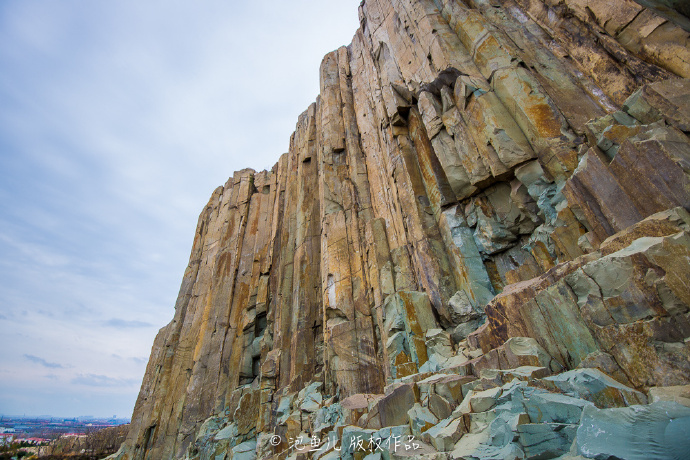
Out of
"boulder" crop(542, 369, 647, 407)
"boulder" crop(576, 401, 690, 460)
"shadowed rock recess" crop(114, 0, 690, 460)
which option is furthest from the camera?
"shadowed rock recess" crop(114, 0, 690, 460)

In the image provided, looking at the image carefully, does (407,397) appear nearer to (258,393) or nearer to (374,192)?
(374,192)

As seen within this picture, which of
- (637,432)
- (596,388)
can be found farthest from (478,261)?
(637,432)

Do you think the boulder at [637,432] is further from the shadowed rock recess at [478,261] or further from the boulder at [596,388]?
the boulder at [596,388]

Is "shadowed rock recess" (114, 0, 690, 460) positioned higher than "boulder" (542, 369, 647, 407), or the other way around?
"shadowed rock recess" (114, 0, 690, 460)

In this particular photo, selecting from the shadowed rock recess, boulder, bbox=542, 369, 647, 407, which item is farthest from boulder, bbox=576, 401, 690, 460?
boulder, bbox=542, 369, 647, 407

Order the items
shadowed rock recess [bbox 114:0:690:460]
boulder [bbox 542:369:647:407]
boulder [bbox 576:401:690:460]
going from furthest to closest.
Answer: shadowed rock recess [bbox 114:0:690:460]
boulder [bbox 542:369:647:407]
boulder [bbox 576:401:690:460]

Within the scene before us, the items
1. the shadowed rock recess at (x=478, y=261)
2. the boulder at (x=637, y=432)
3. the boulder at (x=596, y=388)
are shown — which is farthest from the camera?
the shadowed rock recess at (x=478, y=261)

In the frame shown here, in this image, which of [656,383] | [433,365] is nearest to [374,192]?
[433,365]

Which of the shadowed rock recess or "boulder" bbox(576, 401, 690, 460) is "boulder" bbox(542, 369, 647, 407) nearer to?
the shadowed rock recess

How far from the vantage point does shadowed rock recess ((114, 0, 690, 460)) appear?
3627mm

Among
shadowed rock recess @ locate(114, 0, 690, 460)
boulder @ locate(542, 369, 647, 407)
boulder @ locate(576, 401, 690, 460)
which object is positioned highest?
shadowed rock recess @ locate(114, 0, 690, 460)

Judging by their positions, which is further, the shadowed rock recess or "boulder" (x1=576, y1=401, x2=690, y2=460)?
the shadowed rock recess

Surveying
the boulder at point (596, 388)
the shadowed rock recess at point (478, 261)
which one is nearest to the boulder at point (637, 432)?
the shadowed rock recess at point (478, 261)

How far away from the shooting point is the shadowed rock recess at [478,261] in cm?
363
